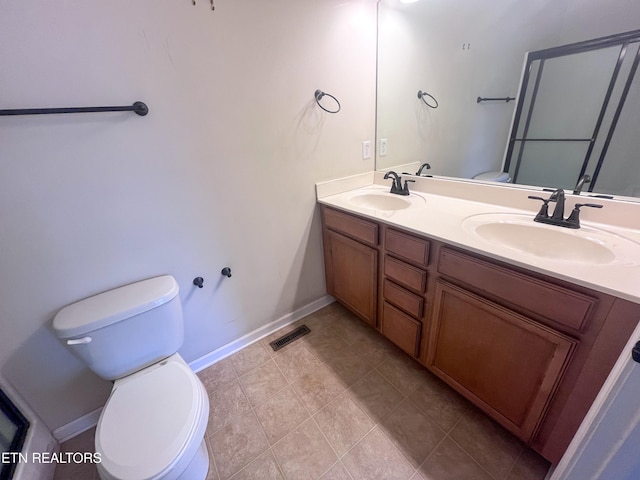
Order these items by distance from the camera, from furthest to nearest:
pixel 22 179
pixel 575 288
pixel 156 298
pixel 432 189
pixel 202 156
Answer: pixel 432 189 → pixel 202 156 → pixel 156 298 → pixel 22 179 → pixel 575 288

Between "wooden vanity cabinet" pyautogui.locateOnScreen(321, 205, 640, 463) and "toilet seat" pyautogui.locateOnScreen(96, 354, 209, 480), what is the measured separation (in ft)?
3.32

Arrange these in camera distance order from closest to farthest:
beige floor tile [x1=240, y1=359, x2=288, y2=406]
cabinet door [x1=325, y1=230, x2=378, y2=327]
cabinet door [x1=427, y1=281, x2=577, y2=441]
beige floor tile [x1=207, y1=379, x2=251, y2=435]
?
cabinet door [x1=427, y1=281, x2=577, y2=441], beige floor tile [x1=207, y1=379, x2=251, y2=435], beige floor tile [x1=240, y1=359, x2=288, y2=406], cabinet door [x1=325, y1=230, x2=378, y2=327]

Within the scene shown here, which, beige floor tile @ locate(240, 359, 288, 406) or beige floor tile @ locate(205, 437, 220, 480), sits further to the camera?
beige floor tile @ locate(240, 359, 288, 406)

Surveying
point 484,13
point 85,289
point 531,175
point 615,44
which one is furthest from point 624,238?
point 85,289

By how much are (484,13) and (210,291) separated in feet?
6.66

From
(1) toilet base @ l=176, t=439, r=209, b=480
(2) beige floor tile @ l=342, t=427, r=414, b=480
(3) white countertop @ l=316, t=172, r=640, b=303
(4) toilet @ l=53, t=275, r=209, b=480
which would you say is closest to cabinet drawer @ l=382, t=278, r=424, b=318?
(3) white countertop @ l=316, t=172, r=640, b=303

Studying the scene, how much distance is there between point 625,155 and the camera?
3.20 feet

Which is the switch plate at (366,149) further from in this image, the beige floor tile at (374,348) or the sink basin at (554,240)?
the beige floor tile at (374,348)

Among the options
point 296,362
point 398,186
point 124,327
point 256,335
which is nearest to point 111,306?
point 124,327

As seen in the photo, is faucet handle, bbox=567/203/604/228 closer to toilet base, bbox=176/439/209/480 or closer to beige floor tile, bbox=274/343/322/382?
beige floor tile, bbox=274/343/322/382

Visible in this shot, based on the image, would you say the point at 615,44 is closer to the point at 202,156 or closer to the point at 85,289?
the point at 202,156

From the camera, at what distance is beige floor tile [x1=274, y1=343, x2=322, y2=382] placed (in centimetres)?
148

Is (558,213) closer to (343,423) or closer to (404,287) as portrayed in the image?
(404,287)

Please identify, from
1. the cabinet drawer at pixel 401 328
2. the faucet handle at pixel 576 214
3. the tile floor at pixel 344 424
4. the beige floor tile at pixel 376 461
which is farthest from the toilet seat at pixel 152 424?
the faucet handle at pixel 576 214
